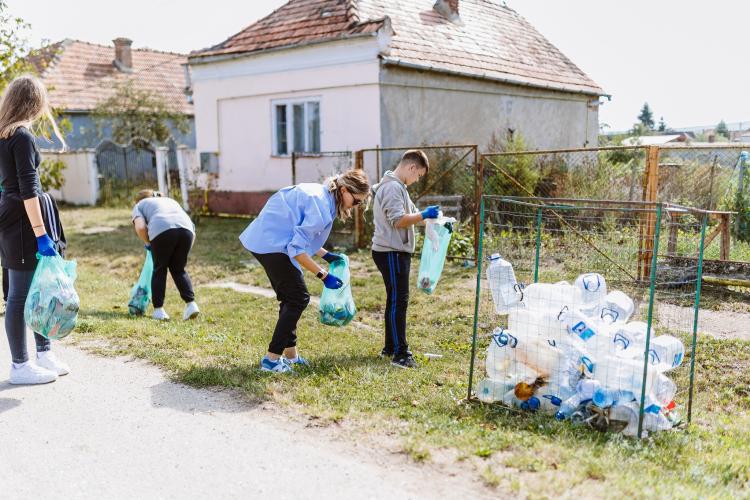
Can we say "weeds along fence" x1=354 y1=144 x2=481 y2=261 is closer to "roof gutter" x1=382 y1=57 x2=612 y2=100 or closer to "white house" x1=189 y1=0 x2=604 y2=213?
"white house" x1=189 y1=0 x2=604 y2=213

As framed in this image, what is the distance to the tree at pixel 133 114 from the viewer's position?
2203cm

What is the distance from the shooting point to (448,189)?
1288cm

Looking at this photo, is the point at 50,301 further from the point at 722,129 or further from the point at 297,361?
the point at 722,129

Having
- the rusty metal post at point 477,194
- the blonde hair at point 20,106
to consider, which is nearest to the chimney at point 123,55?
the rusty metal post at point 477,194

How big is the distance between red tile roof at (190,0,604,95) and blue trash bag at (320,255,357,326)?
28.4 ft

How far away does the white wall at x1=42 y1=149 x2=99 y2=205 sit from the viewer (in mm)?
20250

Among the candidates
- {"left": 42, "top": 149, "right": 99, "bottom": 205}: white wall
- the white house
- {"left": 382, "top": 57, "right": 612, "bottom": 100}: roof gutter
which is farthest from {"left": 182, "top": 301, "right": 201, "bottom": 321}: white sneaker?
{"left": 42, "top": 149, "right": 99, "bottom": 205}: white wall

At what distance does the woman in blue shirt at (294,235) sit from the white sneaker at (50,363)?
58.8 inches

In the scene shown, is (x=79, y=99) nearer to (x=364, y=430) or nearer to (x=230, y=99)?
(x=230, y=99)

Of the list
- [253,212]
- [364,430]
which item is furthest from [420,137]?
[364,430]

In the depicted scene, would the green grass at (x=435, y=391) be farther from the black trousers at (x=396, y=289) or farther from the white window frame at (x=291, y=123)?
the white window frame at (x=291, y=123)

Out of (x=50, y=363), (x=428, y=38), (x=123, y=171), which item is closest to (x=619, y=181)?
(x=428, y=38)

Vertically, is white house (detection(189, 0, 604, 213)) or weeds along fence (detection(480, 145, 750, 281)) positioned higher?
white house (detection(189, 0, 604, 213))

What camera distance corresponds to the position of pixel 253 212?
1584cm
